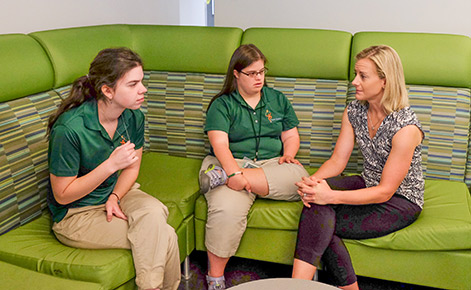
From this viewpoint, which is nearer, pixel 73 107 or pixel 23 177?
pixel 73 107

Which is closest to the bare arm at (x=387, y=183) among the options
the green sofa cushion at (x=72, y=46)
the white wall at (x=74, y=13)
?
the green sofa cushion at (x=72, y=46)

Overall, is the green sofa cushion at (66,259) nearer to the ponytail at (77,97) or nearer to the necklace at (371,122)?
the ponytail at (77,97)

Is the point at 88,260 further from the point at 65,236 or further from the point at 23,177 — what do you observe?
the point at 23,177

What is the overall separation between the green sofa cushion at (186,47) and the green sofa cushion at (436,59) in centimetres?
86

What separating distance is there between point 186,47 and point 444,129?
1396 millimetres

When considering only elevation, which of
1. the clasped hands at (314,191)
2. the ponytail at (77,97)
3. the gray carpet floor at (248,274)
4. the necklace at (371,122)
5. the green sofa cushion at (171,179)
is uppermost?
the ponytail at (77,97)

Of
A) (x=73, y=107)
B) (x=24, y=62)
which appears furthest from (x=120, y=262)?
(x=24, y=62)

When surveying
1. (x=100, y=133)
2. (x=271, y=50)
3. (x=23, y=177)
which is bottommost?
(x=23, y=177)

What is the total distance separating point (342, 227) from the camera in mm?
2008

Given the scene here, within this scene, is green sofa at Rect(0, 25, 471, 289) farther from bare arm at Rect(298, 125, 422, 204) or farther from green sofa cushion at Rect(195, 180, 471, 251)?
bare arm at Rect(298, 125, 422, 204)

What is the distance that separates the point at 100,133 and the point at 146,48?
1071 millimetres

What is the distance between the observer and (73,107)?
1874 mm

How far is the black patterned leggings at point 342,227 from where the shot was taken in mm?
1943

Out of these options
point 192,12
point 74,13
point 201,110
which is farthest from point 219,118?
point 192,12
